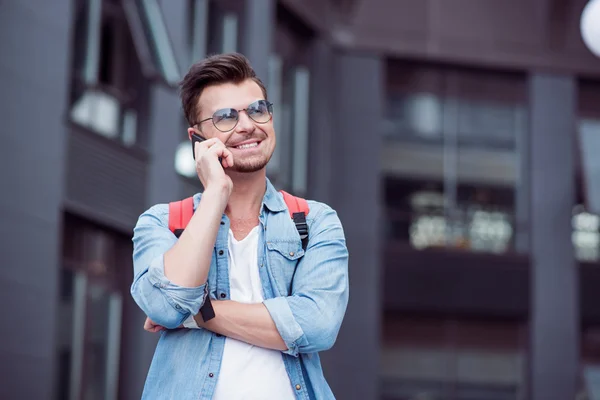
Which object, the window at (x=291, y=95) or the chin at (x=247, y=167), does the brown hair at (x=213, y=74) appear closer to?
the chin at (x=247, y=167)

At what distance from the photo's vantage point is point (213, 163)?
126 inches

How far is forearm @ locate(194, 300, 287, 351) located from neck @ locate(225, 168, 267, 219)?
39 cm

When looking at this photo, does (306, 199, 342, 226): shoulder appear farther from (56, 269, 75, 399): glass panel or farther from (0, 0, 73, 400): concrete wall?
(56, 269, 75, 399): glass panel

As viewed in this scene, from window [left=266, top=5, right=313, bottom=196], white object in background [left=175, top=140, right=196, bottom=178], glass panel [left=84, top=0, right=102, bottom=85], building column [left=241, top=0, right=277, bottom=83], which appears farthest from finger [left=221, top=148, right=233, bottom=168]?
window [left=266, top=5, right=313, bottom=196]

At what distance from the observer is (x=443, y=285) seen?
19.1m

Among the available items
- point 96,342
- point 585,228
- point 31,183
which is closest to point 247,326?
point 31,183

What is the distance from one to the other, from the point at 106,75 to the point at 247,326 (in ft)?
36.8

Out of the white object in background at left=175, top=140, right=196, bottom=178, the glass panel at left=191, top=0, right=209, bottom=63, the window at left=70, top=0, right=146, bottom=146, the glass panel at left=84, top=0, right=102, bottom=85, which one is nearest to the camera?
the window at left=70, top=0, right=146, bottom=146

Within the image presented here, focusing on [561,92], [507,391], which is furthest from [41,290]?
[561,92]

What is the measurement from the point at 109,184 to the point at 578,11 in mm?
10922

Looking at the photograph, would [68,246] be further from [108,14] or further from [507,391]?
[507,391]

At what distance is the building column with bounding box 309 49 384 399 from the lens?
1834cm

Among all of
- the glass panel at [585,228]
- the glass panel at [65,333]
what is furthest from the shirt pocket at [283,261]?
the glass panel at [585,228]

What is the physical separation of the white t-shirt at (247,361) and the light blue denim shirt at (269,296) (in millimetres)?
25
